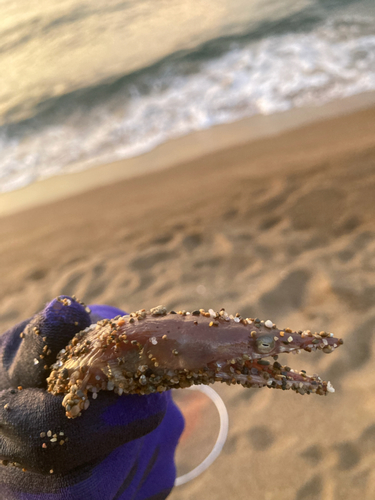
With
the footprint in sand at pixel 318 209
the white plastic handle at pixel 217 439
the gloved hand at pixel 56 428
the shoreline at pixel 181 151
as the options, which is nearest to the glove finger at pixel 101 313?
the gloved hand at pixel 56 428

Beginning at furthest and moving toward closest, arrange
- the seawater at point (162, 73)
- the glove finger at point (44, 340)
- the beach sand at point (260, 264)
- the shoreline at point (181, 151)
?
the seawater at point (162, 73) → the shoreline at point (181, 151) → the beach sand at point (260, 264) → the glove finger at point (44, 340)

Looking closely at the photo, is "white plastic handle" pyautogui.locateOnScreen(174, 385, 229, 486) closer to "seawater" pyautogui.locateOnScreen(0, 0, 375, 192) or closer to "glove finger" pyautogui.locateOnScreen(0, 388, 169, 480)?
"glove finger" pyautogui.locateOnScreen(0, 388, 169, 480)

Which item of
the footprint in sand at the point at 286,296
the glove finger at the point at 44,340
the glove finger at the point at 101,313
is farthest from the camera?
the footprint in sand at the point at 286,296

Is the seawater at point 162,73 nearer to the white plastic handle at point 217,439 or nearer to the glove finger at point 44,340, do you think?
the white plastic handle at point 217,439

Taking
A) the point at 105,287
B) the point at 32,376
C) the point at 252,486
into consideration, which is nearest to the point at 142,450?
the point at 32,376

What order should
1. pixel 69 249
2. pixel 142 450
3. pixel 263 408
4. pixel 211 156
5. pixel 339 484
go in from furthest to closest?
pixel 211 156 → pixel 69 249 → pixel 263 408 → pixel 339 484 → pixel 142 450

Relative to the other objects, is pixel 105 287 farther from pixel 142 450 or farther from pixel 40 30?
pixel 40 30

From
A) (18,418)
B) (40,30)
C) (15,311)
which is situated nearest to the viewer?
(18,418)
